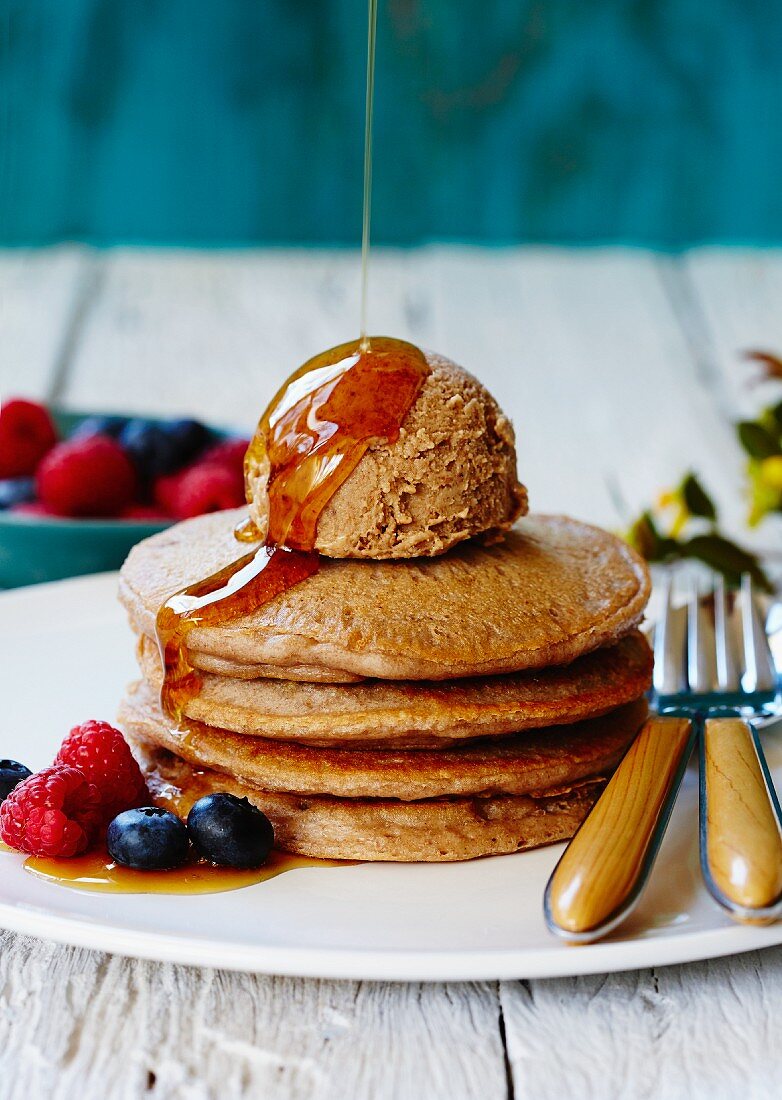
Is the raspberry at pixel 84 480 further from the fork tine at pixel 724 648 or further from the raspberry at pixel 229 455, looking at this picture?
the fork tine at pixel 724 648

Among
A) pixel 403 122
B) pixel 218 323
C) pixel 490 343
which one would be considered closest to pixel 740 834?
pixel 490 343

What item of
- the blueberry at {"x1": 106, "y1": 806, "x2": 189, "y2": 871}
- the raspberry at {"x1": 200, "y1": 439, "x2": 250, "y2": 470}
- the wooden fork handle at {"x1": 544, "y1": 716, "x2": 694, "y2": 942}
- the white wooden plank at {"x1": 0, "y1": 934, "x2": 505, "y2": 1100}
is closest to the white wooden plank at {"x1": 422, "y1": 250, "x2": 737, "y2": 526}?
the raspberry at {"x1": 200, "y1": 439, "x2": 250, "y2": 470}

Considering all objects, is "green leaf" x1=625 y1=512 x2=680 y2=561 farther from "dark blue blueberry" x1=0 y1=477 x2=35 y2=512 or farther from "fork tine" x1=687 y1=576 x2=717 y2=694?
"dark blue blueberry" x1=0 y1=477 x2=35 y2=512

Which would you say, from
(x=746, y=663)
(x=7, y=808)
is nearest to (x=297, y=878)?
(x=7, y=808)

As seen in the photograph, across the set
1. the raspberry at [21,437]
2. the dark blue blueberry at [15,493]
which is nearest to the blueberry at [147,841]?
the dark blue blueberry at [15,493]

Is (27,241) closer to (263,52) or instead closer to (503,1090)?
(263,52)

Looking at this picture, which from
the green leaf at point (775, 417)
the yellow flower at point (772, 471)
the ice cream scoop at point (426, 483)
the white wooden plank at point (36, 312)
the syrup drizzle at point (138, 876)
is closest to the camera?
the syrup drizzle at point (138, 876)

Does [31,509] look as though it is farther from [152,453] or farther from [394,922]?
[394,922]
